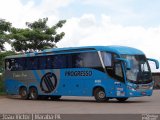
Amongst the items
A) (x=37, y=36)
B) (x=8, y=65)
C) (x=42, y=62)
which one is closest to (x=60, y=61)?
(x=42, y=62)

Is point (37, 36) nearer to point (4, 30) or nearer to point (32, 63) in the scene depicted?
point (4, 30)

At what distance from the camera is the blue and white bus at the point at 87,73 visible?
966 inches

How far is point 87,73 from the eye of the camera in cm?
2594

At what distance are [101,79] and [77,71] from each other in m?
1.89

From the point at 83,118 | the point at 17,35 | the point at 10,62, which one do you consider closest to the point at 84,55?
the point at 10,62

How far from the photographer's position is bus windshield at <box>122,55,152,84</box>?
80.4 feet

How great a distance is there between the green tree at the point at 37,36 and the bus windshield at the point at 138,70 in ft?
61.5

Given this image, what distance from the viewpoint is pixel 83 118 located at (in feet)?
50.3

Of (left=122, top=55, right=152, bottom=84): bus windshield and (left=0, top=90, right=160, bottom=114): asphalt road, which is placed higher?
(left=122, top=55, right=152, bottom=84): bus windshield

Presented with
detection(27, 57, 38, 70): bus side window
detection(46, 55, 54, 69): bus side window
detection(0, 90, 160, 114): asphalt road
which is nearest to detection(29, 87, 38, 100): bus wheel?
detection(27, 57, 38, 70): bus side window

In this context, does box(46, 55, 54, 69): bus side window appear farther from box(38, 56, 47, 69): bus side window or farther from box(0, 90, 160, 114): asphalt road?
box(0, 90, 160, 114): asphalt road

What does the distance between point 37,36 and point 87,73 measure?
59.9ft

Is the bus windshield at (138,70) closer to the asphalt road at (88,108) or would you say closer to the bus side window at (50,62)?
the asphalt road at (88,108)

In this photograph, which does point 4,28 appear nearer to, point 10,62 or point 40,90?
point 10,62
